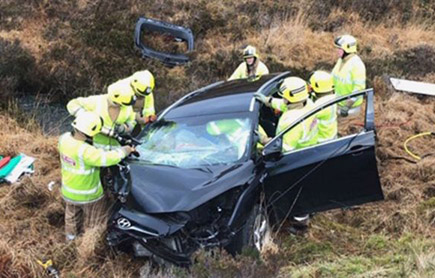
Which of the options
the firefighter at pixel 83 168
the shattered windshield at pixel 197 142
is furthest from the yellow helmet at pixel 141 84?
the firefighter at pixel 83 168

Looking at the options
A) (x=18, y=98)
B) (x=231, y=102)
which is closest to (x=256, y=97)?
(x=231, y=102)

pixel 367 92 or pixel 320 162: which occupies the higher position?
pixel 367 92

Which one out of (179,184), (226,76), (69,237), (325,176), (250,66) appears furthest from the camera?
(226,76)

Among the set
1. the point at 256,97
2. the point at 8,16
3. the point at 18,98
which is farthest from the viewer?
the point at 8,16

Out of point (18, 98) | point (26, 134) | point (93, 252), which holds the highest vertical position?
point (93, 252)

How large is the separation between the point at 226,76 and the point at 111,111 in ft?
20.5

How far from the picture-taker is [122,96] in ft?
19.1

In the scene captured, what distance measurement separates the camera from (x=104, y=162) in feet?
16.6

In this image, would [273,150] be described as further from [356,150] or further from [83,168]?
[83,168]

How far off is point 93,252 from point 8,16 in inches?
451

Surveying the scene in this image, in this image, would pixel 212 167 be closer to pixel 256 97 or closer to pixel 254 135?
pixel 254 135

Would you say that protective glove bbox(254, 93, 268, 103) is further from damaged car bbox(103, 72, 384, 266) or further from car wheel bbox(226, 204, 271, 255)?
car wheel bbox(226, 204, 271, 255)

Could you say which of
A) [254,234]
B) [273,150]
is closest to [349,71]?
[273,150]

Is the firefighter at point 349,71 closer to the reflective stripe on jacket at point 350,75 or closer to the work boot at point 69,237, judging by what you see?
the reflective stripe on jacket at point 350,75
